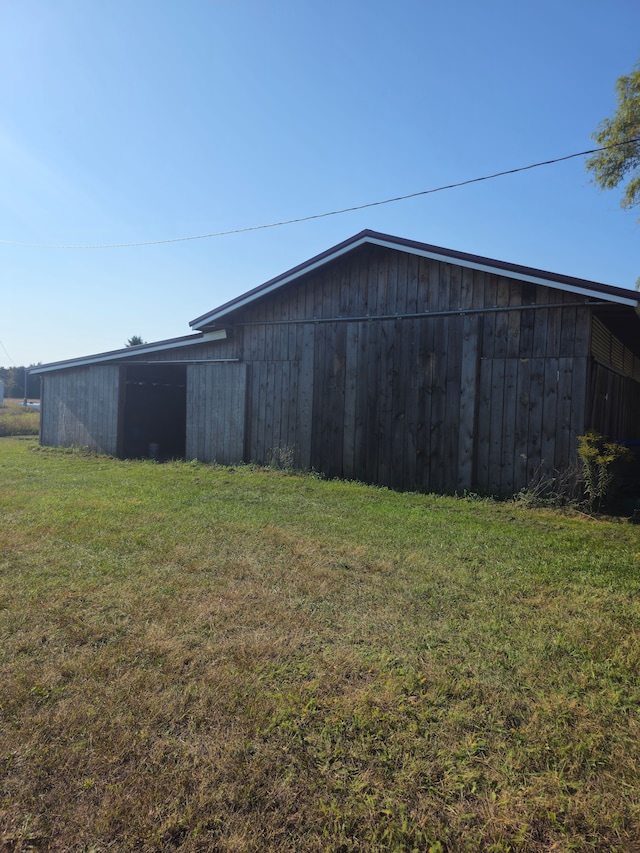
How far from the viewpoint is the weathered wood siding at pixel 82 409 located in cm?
1315

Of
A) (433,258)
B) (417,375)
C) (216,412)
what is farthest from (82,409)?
(433,258)

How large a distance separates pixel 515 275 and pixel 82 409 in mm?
11367

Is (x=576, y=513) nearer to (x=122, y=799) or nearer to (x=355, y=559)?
(x=355, y=559)

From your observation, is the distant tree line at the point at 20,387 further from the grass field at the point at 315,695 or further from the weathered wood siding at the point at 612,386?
the grass field at the point at 315,695

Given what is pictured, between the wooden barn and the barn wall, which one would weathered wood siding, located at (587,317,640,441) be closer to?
the wooden barn

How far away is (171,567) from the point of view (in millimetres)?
4281

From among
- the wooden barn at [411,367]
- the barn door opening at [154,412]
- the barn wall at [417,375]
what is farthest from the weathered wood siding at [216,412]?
the barn door opening at [154,412]

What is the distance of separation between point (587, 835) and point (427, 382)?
24.1 ft

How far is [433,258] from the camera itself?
328 inches

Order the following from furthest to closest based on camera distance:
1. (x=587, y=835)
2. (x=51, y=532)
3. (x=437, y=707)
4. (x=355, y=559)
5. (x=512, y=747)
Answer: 1. (x=51, y=532)
2. (x=355, y=559)
3. (x=437, y=707)
4. (x=512, y=747)
5. (x=587, y=835)

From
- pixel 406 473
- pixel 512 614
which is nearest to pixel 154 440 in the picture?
pixel 406 473

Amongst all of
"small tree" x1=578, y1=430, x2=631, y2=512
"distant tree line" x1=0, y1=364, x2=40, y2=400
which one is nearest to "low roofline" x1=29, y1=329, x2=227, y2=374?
"small tree" x1=578, y1=430, x2=631, y2=512

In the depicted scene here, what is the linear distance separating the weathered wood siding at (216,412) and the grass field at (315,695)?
19.4ft

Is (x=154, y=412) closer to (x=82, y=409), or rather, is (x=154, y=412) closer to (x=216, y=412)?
(x=82, y=409)
